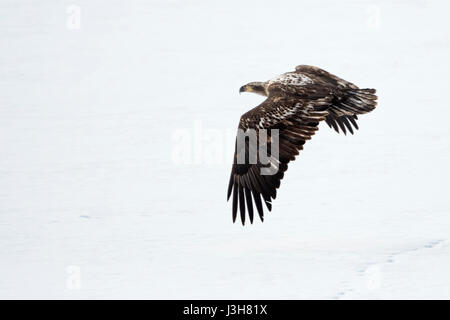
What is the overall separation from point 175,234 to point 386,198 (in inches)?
97.8

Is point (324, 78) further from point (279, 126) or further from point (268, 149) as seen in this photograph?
point (268, 149)

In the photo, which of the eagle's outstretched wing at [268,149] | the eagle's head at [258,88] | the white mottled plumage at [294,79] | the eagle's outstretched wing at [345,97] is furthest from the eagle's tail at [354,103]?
the eagle's head at [258,88]

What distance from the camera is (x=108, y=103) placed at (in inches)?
665

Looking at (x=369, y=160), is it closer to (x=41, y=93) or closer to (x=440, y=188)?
(x=440, y=188)

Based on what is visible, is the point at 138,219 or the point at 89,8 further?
the point at 89,8

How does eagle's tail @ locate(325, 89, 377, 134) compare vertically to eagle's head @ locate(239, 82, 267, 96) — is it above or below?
below

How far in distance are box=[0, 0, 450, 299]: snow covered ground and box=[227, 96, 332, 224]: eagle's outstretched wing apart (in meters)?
0.74

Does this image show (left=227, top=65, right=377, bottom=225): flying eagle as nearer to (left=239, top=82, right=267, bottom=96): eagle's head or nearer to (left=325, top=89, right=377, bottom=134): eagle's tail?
(left=325, top=89, right=377, bottom=134): eagle's tail

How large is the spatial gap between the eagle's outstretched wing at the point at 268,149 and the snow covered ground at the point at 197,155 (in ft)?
2.44

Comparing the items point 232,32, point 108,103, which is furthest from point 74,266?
point 232,32

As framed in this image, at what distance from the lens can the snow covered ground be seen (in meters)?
10.7

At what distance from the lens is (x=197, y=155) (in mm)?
14555

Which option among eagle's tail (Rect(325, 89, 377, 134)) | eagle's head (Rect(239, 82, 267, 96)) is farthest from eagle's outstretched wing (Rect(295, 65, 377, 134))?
eagle's head (Rect(239, 82, 267, 96))

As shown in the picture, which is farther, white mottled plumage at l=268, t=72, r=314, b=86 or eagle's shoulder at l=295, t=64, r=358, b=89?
eagle's shoulder at l=295, t=64, r=358, b=89
